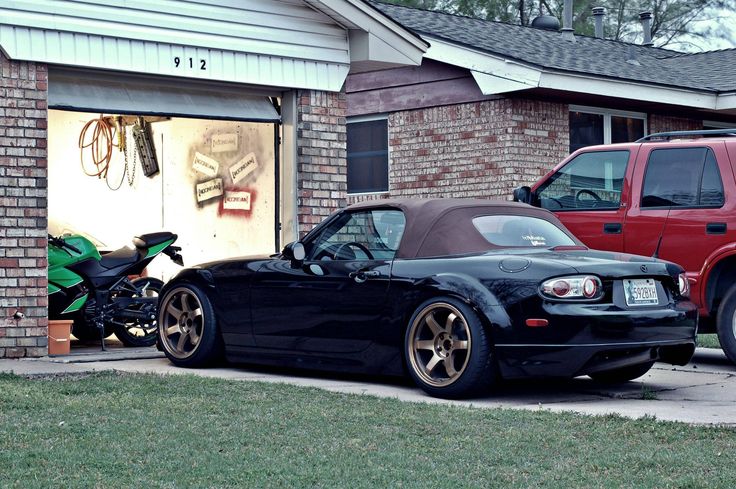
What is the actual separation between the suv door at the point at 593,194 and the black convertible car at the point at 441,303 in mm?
1676

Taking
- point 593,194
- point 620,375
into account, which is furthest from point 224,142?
point 620,375

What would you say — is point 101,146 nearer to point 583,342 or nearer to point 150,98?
point 150,98

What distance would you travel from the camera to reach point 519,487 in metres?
5.25

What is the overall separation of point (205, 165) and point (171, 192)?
659 millimetres

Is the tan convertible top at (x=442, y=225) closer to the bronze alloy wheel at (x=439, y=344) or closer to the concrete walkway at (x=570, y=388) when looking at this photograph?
the bronze alloy wheel at (x=439, y=344)

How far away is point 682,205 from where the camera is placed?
10461 mm

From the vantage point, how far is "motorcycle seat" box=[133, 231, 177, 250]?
1262 cm

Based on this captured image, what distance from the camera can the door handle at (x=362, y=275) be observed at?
28.7 feet

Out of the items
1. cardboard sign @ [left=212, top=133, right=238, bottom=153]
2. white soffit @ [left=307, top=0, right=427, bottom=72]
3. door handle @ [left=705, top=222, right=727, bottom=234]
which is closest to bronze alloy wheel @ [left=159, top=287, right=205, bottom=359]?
white soffit @ [left=307, top=0, right=427, bottom=72]

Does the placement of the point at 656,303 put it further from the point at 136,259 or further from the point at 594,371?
the point at 136,259

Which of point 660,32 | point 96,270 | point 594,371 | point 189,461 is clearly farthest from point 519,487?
point 660,32

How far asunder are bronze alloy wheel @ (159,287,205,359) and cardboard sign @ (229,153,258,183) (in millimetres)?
4085

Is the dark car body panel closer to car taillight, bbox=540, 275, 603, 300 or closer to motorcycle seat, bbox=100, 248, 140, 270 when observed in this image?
car taillight, bbox=540, 275, 603, 300

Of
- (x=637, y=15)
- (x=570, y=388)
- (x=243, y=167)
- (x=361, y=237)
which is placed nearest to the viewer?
(x=570, y=388)
